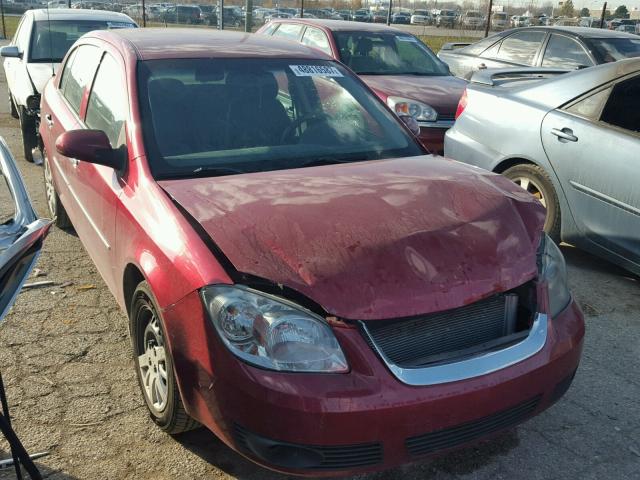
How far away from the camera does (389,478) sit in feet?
8.61

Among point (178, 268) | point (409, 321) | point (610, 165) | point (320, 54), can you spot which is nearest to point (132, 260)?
point (178, 268)

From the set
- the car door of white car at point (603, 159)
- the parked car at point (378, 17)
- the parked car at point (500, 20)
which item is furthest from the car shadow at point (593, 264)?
the parked car at point (500, 20)

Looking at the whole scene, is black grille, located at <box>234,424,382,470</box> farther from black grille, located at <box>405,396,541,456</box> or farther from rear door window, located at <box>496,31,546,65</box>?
rear door window, located at <box>496,31,546,65</box>

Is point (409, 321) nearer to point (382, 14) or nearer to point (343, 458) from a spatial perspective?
point (343, 458)

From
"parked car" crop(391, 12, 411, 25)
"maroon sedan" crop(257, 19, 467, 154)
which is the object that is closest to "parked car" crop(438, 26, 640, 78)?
"maroon sedan" crop(257, 19, 467, 154)

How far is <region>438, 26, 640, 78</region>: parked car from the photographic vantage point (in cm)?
870

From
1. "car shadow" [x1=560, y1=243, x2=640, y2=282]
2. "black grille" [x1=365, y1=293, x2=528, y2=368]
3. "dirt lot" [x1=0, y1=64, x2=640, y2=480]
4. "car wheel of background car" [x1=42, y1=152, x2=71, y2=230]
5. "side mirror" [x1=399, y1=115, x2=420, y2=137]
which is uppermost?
→ "side mirror" [x1=399, y1=115, x2=420, y2=137]

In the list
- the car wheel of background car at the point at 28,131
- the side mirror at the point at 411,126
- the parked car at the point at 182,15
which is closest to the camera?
the side mirror at the point at 411,126


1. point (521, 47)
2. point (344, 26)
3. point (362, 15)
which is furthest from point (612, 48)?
point (362, 15)

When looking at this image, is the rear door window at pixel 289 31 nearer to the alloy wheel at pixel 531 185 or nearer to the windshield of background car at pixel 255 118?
the alloy wheel at pixel 531 185

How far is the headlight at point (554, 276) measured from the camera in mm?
2682

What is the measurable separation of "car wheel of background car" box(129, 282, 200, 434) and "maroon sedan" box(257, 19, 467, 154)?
15.7ft

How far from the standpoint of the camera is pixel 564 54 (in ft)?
29.5

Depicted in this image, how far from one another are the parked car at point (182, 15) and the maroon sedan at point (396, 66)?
17958 millimetres
